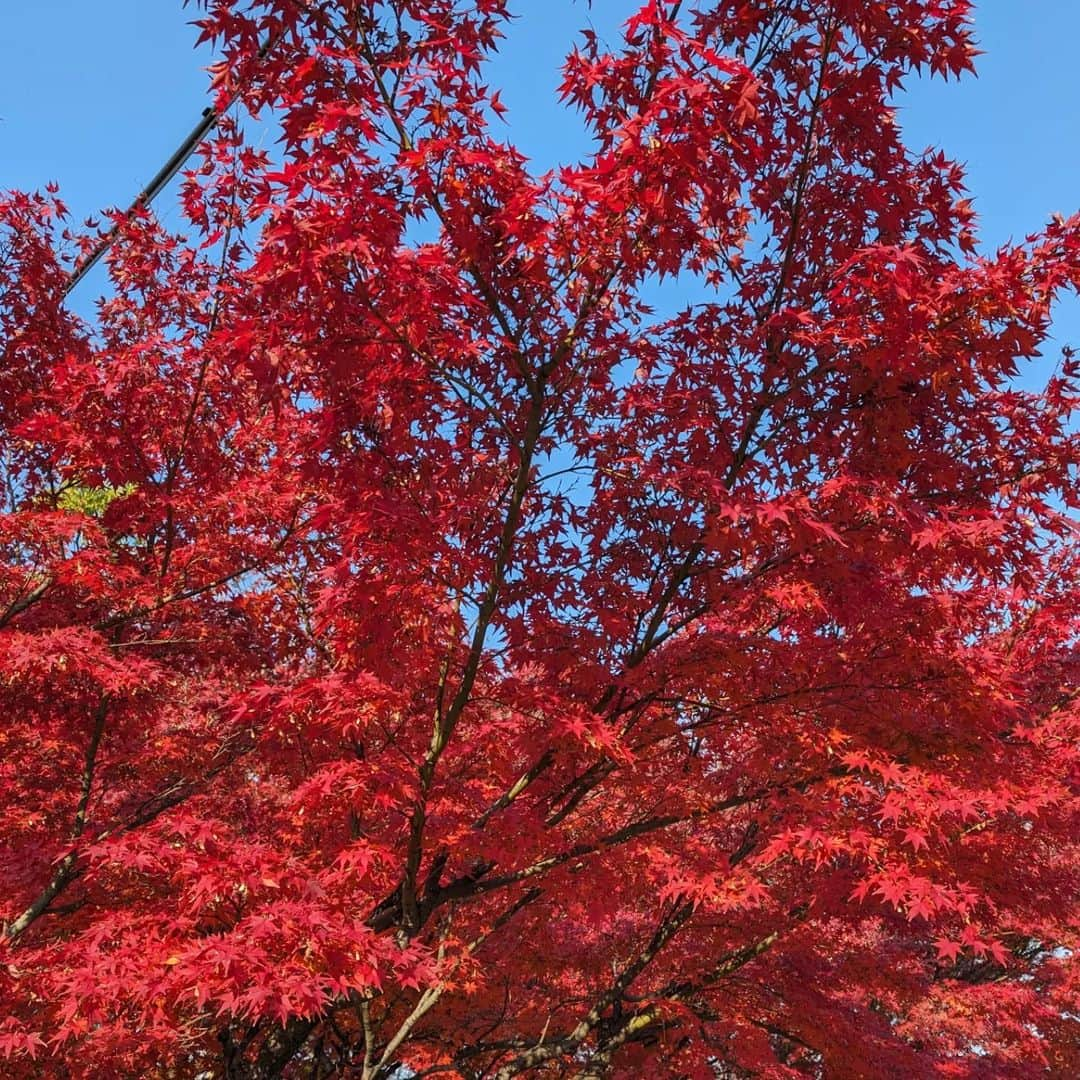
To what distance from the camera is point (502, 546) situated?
4.32m

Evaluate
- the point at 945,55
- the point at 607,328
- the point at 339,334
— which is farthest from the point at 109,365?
the point at 945,55

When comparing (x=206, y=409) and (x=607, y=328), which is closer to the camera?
(x=607, y=328)

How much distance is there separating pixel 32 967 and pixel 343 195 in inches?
176

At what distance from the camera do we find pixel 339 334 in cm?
398

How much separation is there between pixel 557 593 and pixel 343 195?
7.85ft

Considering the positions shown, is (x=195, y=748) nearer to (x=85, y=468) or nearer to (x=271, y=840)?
(x=271, y=840)

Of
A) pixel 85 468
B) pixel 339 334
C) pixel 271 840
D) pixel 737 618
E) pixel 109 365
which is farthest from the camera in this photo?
pixel 271 840

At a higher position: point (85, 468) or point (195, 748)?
point (85, 468)

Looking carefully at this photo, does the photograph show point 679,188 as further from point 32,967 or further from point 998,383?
point 32,967

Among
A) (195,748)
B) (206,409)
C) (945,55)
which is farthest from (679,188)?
(195,748)

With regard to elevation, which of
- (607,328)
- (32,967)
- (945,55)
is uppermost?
(945,55)

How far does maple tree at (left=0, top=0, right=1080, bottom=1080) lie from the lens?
390cm

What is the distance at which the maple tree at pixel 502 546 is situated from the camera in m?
3.90

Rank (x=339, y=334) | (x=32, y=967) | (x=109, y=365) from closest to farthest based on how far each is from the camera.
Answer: (x=339, y=334), (x=32, y=967), (x=109, y=365)
